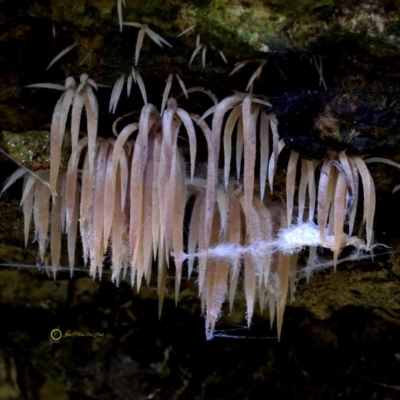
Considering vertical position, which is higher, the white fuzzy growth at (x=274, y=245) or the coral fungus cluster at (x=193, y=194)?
the coral fungus cluster at (x=193, y=194)

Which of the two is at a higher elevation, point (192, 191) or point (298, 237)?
point (192, 191)

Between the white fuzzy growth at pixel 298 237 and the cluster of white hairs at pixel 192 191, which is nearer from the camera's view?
the cluster of white hairs at pixel 192 191

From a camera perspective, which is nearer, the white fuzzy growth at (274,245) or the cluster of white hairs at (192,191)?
the cluster of white hairs at (192,191)

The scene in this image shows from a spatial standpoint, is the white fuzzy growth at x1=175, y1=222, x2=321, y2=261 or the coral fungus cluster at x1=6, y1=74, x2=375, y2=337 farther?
the white fuzzy growth at x1=175, y1=222, x2=321, y2=261

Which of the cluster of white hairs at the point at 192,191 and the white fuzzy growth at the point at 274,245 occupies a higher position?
the cluster of white hairs at the point at 192,191

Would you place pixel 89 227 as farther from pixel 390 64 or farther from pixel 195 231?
pixel 390 64

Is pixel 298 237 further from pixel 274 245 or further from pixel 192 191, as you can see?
pixel 192 191

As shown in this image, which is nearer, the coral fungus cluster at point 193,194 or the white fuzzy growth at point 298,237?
the coral fungus cluster at point 193,194

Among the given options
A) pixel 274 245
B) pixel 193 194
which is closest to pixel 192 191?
pixel 193 194
